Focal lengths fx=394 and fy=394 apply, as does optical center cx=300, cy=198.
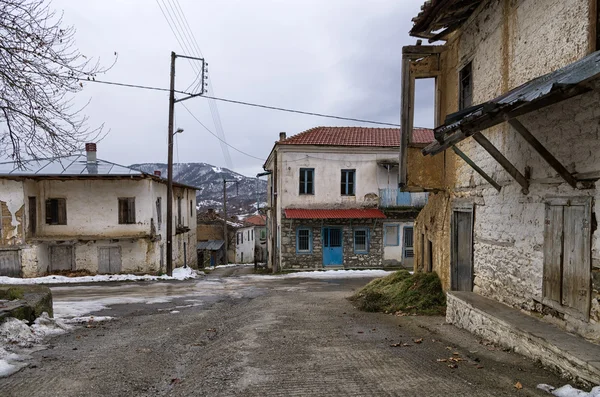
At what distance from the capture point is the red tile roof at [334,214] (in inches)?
815

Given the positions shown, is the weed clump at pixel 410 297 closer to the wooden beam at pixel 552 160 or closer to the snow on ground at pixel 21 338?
the wooden beam at pixel 552 160

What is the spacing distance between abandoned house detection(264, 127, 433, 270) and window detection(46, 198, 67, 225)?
10.9 m

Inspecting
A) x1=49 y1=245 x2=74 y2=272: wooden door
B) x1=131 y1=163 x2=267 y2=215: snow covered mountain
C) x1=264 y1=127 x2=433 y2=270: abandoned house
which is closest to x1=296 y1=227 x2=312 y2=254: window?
x1=264 y1=127 x2=433 y2=270: abandoned house

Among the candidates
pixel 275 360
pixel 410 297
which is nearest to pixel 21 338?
pixel 275 360

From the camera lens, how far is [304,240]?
2167 centimetres

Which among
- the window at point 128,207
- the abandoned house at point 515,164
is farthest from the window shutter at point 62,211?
the abandoned house at point 515,164

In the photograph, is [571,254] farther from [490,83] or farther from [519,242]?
[490,83]

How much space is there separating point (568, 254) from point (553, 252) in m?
0.33

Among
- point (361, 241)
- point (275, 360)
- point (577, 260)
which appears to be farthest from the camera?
point (361, 241)

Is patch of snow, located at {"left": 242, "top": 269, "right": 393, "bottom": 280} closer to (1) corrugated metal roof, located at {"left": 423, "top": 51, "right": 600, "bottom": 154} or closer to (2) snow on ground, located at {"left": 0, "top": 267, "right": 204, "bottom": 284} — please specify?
(2) snow on ground, located at {"left": 0, "top": 267, "right": 204, "bottom": 284}

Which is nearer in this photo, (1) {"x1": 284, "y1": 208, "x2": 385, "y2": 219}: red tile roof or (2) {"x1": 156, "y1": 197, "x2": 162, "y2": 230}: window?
(1) {"x1": 284, "y1": 208, "x2": 385, "y2": 219}: red tile roof

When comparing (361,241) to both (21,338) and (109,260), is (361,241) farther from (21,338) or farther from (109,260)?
(21,338)

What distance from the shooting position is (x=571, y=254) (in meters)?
4.71

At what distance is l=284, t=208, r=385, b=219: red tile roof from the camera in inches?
815
